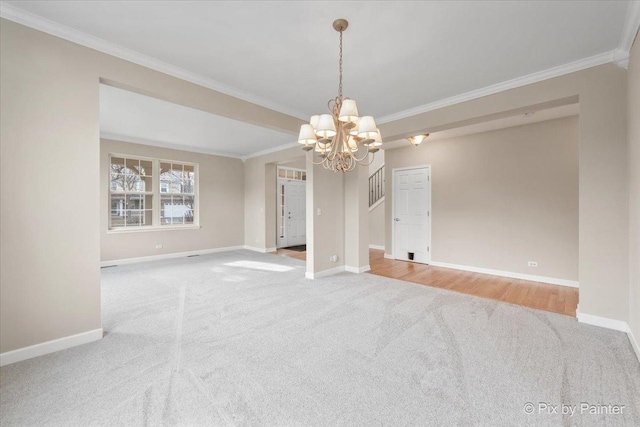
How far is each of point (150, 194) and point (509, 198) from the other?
744cm

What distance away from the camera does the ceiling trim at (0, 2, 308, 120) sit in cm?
209

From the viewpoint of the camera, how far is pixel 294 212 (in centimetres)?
812

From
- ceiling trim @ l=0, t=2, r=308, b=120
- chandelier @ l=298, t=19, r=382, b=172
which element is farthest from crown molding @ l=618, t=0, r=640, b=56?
ceiling trim @ l=0, t=2, r=308, b=120

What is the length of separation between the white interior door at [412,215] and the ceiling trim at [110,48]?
3.76 meters

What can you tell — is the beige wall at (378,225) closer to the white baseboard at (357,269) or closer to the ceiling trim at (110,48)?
the white baseboard at (357,269)

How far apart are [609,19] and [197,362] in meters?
4.26

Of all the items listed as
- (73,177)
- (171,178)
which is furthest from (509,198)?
(171,178)

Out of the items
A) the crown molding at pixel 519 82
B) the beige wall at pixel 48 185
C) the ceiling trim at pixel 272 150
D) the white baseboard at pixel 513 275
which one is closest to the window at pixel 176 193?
the ceiling trim at pixel 272 150

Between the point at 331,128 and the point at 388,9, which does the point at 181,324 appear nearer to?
the point at 331,128

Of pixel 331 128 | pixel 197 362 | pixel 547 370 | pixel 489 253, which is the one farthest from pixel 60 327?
pixel 489 253

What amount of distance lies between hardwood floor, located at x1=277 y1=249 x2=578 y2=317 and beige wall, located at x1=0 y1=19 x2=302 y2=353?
13.5ft

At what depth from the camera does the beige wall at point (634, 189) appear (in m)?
2.16

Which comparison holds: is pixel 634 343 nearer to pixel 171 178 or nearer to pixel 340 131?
pixel 340 131

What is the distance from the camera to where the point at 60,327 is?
2.29 metres
